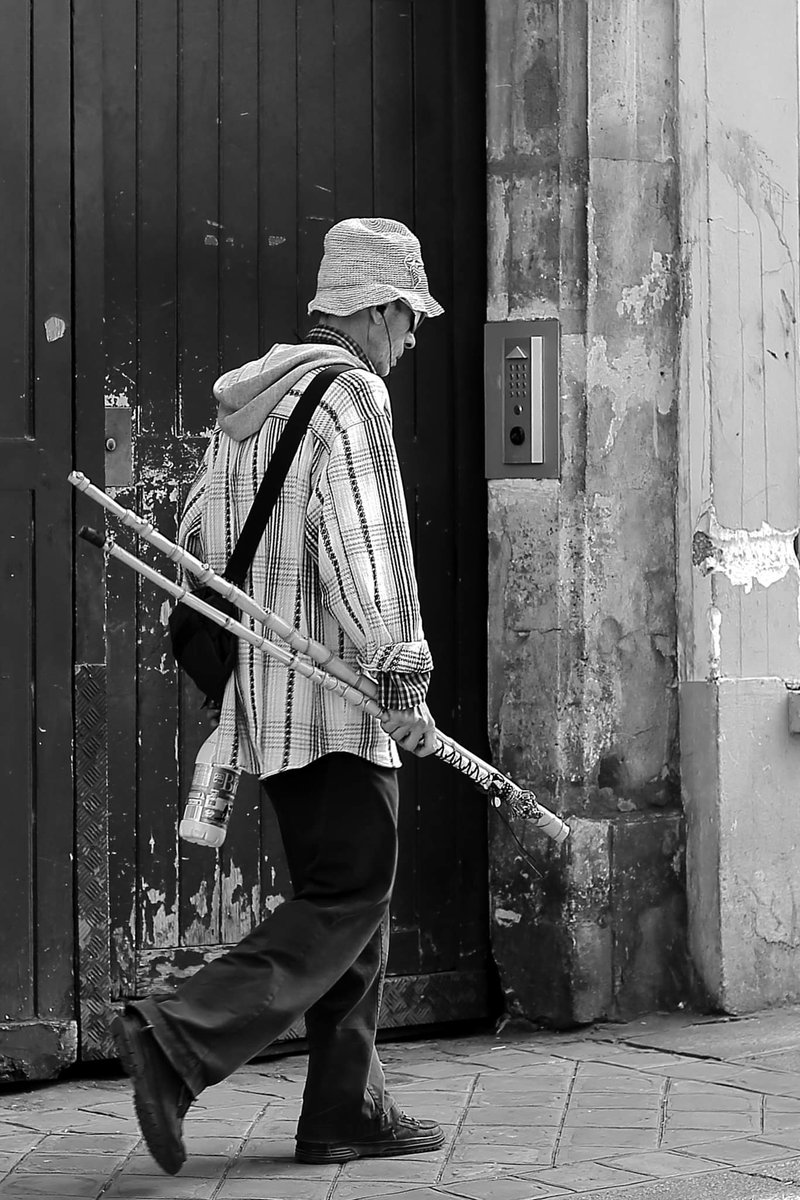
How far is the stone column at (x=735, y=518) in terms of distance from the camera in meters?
5.90

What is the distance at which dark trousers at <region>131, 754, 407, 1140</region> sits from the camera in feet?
13.1

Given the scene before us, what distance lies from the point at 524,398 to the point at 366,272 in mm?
1509

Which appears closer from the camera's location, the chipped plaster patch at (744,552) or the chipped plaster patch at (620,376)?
the chipped plaster patch at (620,376)

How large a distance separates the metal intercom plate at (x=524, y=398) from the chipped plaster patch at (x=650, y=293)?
237mm

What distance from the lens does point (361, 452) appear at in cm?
417

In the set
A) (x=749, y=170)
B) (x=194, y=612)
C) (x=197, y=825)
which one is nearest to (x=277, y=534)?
(x=194, y=612)

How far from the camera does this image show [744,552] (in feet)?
19.6

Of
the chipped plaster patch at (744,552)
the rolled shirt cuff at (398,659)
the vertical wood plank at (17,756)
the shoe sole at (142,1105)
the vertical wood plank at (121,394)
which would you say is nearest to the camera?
the shoe sole at (142,1105)

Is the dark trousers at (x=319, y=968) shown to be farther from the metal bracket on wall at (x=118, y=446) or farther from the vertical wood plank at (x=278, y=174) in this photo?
the vertical wood plank at (x=278, y=174)

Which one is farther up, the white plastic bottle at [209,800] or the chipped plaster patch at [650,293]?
the chipped plaster patch at [650,293]

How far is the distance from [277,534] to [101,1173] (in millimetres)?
1419

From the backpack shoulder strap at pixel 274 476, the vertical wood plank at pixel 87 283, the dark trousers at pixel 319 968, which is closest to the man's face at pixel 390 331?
the backpack shoulder strap at pixel 274 476

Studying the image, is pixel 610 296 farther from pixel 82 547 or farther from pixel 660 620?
pixel 82 547

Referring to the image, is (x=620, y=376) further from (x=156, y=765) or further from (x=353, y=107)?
(x=156, y=765)
